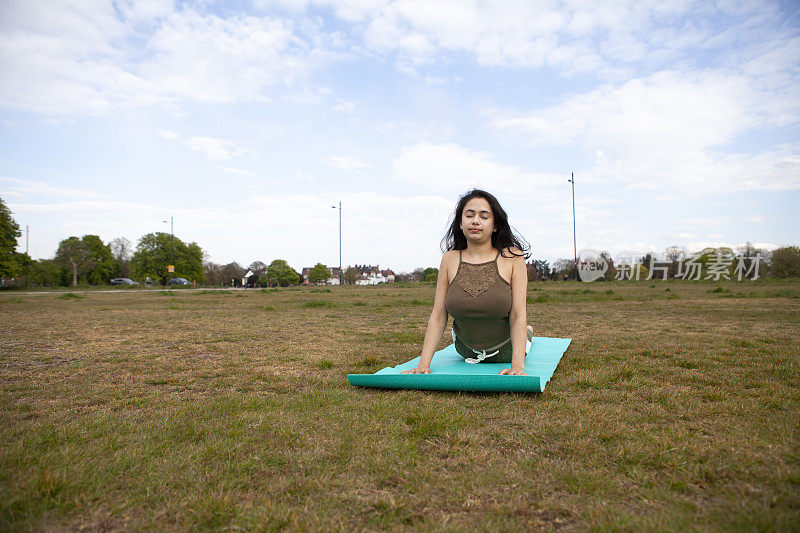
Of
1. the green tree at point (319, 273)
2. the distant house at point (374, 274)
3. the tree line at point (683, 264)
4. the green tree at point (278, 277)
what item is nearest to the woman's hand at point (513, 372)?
the tree line at point (683, 264)

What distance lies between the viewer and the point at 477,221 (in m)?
4.60

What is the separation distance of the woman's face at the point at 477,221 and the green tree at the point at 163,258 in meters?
65.2

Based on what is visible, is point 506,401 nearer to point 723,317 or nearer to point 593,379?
point 593,379

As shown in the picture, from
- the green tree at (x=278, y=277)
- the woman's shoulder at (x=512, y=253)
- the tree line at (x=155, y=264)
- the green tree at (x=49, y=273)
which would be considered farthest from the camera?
the green tree at (x=278, y=277)

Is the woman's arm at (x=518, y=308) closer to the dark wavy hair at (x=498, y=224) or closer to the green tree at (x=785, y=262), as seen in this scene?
the dark wavy hair at (x=498, y=224)

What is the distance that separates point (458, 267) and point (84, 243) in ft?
239

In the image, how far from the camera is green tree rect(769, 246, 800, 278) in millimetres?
37375

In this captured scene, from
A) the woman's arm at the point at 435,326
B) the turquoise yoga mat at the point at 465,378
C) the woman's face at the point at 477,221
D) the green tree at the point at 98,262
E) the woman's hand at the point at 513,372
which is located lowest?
the turquoise yoga mat at the point at 465,378

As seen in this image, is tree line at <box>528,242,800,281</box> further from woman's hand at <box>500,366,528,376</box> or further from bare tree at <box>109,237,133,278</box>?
bare tree at <box>109,237,133,278</box>

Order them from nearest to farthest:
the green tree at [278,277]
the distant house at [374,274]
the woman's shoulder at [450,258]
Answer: the woman's shoulder at [450,258] < the green tree at [278,277] < the distant house at [374,274]

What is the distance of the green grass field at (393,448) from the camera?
6.28 feet

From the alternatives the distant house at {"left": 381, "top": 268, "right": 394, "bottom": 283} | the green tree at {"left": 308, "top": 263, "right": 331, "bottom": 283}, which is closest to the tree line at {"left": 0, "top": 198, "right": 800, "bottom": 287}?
the green tree at {"left": 308, "top": 263, "right": 331, "bottom": 283}

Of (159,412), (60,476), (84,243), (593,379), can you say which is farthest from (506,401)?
(84,243)

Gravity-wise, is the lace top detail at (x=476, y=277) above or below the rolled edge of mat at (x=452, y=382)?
above
